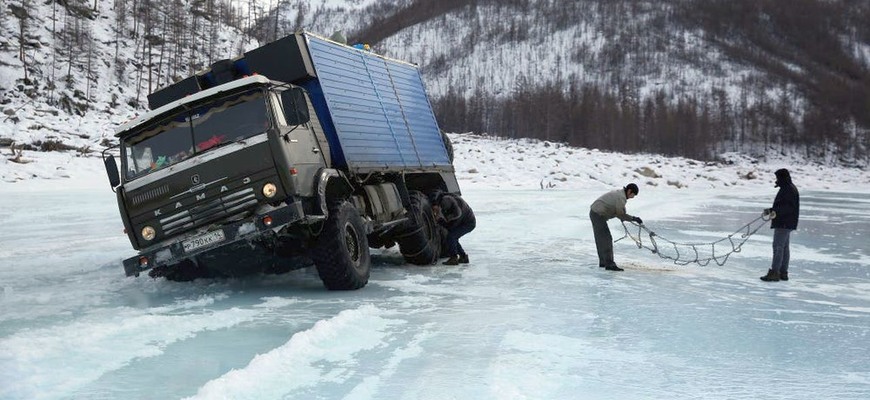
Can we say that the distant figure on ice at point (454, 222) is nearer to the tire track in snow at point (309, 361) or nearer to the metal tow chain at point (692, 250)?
the metal tow chain at point (692, 250)

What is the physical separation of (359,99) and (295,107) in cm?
243

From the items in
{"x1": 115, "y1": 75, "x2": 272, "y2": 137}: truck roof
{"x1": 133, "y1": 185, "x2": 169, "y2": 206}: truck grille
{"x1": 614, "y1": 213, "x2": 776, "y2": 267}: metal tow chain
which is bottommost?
{"x1": 614, "y1": 213, "x2": 776, "y2": 267}: metal tow chain

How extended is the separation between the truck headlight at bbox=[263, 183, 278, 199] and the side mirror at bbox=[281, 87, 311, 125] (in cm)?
69

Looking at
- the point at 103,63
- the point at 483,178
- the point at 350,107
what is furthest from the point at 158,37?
the point at 350,107

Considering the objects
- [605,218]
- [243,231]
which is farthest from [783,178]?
[243,231]

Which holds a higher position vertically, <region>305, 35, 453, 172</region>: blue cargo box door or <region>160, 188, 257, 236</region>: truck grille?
<region>305, 35, 453, 172</region>: blue cargo box door

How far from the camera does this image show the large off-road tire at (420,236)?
10.2m

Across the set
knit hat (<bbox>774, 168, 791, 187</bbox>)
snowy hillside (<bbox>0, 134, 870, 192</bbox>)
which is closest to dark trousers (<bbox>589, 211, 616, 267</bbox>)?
knit hat (<bbox>774, 168, 791, 187</bbox>)

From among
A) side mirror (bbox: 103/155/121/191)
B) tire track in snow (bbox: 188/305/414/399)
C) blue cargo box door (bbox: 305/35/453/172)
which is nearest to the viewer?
Answer: tire track in snow (bbox: 188/305/414/399)

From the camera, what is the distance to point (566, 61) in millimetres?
145375

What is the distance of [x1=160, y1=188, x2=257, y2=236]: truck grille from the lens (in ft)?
23.3

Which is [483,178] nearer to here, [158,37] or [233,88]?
[233,88]

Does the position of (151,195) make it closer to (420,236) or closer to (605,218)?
(420,236)

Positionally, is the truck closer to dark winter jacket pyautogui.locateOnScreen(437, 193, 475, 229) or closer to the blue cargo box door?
the blue cargo box door
